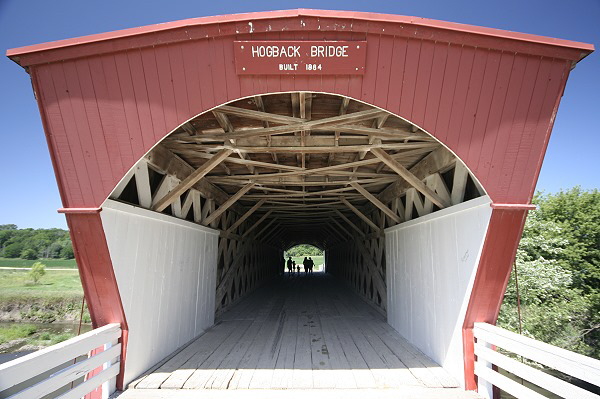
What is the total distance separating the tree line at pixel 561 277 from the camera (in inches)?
555

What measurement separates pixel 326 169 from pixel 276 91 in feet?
8.40

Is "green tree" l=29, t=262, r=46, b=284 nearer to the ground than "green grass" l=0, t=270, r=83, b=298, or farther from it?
farther from it

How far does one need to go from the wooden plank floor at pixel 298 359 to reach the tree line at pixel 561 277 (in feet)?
27.7

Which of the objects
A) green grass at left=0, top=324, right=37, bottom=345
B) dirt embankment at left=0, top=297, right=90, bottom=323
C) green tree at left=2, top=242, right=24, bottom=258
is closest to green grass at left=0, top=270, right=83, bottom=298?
dirt embankment at left=0, top=297, right=90, bottom=323

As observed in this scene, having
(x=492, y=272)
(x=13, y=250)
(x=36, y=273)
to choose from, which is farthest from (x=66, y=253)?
(x=492, y=272)

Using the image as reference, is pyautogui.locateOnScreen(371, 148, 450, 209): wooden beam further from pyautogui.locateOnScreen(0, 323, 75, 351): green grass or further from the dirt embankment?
the dirt embankment

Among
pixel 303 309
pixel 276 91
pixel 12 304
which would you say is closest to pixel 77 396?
pixel 276 91

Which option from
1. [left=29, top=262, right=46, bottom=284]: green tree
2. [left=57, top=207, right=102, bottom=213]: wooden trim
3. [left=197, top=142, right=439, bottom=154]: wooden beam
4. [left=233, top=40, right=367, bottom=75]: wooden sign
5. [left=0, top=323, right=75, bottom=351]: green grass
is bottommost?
[left=0, top=323, right=75, bottom=351]: green grass

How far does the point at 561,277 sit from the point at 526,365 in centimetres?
1628

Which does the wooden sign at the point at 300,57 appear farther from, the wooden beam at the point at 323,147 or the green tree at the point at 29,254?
the green tree at the point at 29,254

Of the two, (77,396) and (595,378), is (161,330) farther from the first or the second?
(595,378)

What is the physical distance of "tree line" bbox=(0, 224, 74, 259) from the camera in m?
71.9

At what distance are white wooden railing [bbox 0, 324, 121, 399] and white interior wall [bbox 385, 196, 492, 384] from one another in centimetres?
376

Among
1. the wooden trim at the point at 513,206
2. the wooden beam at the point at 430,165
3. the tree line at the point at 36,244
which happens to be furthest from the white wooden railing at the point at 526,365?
the tree line at the point at 36,244
